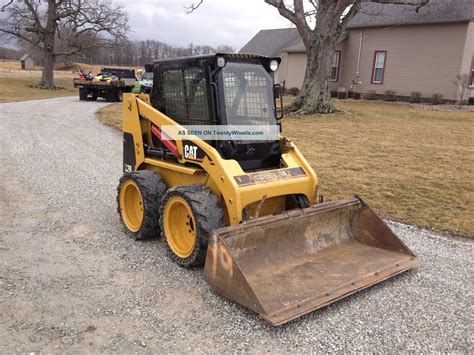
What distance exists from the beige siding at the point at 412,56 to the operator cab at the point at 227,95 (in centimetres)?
2152

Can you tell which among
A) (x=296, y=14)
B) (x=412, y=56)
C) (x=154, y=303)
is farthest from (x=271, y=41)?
(x=154, y=303)

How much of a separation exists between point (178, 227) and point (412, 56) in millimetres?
23644

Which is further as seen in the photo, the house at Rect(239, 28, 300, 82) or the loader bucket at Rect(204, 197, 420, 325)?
the house at Rect(239, 28, 300, 82)

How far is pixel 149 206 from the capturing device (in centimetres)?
504

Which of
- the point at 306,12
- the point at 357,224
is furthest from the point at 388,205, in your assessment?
the point at 306,12

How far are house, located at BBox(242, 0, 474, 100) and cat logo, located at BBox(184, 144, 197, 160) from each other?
1901cm

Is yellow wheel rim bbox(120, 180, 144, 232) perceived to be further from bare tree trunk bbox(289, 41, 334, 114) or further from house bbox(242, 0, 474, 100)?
house bbox(242, 0, 474, 100)

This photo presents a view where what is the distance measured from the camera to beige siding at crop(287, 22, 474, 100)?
2298 cm

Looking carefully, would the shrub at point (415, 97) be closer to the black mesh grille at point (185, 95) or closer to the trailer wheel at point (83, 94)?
the trailer wheel at point (83, 94)

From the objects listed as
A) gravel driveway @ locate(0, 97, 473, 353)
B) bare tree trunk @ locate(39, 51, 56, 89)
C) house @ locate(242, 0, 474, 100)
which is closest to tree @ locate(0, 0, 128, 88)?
bare tree trunk @ locate(39, 51, 56, 89)

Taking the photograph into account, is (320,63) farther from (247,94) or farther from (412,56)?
(247,94)

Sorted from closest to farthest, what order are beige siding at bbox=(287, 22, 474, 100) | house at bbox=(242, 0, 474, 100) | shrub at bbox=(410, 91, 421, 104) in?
house at bbox=(242, 0, 474, 100) → beige siding at bbox=(287, 22, 474, 100) → shrub at bbox=(410, 91, 421, 104)

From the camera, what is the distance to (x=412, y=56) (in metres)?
24.6

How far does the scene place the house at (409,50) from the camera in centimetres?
2284
